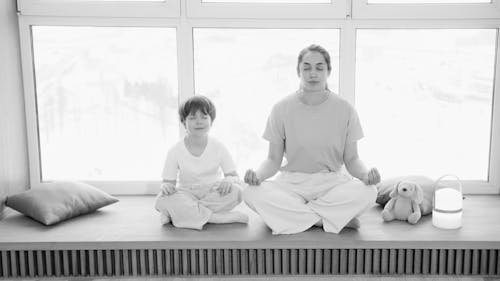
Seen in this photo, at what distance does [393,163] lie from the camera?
3473 millimetres

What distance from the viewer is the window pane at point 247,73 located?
10.9 ft

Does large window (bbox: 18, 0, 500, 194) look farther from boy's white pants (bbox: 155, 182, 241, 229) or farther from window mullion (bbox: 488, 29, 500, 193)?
boy's white pants (bbox: 155, 182, 241, 229)

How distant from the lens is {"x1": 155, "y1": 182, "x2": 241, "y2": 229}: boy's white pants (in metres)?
2.66

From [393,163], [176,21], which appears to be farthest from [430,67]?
[176,21]

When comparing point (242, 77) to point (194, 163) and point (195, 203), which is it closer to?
point (194, 163)

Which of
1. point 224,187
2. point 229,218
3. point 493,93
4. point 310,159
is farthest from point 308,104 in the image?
point 493,93

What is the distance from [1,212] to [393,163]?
2454 millimetres

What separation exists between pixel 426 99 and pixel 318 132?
1.04 metres

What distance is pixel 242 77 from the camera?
3389 mm

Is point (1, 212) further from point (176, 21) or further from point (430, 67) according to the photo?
point (430, 67)

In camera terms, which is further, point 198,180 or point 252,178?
point 198,180

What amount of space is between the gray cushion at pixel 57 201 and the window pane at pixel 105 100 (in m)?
0.49

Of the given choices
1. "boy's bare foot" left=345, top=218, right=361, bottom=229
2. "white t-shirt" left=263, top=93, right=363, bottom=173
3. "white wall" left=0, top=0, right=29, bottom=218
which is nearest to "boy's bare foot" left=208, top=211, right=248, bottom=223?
"white t-shirt" left=263, top=93, right=363, bottom=173

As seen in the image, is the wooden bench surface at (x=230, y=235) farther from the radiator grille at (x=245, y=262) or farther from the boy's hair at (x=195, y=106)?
the boy's hair at (x=195, y=106)
